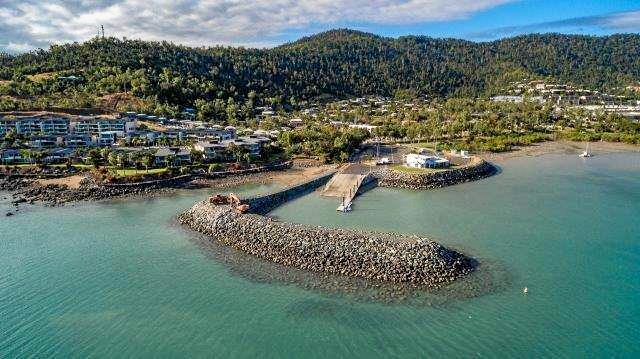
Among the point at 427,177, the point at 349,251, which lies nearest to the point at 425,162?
the point at 427,177

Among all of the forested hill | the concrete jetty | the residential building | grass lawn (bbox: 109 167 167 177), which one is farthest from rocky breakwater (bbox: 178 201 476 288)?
the forested hill

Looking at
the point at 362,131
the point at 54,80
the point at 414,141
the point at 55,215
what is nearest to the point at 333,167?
the point at 362,131

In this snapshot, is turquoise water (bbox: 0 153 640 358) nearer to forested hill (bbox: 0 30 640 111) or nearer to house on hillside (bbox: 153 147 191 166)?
house on hillside (bbox: 153 147 191 166)

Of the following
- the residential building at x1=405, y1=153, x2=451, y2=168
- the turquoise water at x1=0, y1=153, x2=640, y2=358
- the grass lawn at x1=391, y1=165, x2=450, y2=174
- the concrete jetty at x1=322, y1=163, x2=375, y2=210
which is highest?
the residential building at x1=405, y1=153, x2=451, y2=168

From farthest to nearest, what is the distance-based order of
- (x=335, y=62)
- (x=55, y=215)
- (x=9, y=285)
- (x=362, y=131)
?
(x=335, y=62) < (x=362, y=131) < (x=55, y=215) < (x=9, y=285)

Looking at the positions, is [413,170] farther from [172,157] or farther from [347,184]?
[172,157]

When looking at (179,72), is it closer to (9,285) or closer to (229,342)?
(9,285)

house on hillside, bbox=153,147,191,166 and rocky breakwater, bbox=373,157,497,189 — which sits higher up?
house on hillside, bbox=153,147,191,166
